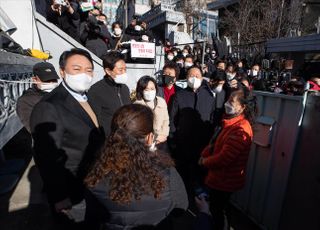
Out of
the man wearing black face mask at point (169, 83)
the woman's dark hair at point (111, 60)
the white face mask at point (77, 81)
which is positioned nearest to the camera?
the white face mask at point (77, 81)

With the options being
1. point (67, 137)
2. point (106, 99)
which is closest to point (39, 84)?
point (106, 99)

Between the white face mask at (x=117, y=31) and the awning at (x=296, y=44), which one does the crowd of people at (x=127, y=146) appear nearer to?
the white face mask at (x=117, y=31)

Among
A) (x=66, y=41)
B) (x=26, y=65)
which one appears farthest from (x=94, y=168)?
(x=66, y=41)

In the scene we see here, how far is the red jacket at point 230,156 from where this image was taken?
2244mm

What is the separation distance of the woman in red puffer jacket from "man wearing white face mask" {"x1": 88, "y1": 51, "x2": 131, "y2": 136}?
1.16 meters

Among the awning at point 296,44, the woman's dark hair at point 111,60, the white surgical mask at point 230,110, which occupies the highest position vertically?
the awning at point 296,44

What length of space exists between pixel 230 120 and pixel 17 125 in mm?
2751

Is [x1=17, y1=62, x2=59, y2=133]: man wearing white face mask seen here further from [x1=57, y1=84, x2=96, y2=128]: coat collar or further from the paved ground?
the paved ground

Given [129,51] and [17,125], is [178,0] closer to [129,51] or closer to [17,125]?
[129,51]

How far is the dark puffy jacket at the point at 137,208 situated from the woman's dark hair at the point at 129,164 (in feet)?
0.11

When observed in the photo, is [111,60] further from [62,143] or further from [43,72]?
[62,143]

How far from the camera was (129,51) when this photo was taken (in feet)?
26.6

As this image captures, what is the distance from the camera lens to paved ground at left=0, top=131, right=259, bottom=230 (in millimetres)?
3057

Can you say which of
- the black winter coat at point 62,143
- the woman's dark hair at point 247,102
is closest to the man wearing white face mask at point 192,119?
the woman's dark hair at point 247,102
